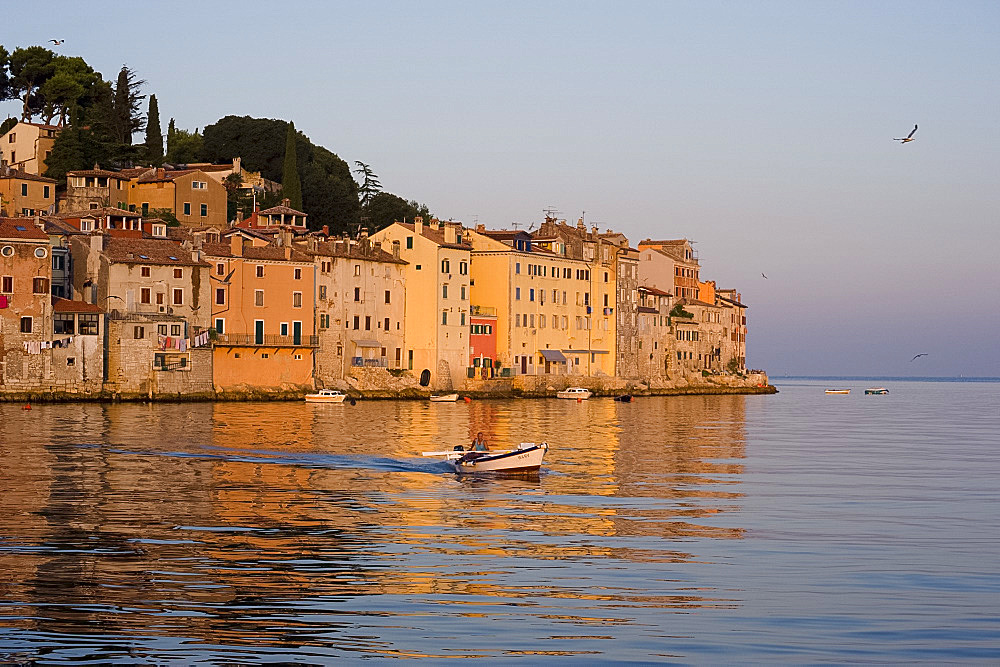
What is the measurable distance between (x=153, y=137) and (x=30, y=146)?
31.7 feet

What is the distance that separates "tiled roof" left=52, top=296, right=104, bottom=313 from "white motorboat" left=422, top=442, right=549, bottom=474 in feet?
134

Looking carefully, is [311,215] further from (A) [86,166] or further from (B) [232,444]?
(B) [232,444]

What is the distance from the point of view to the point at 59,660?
13.8 meters

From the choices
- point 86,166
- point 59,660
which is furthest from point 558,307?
point 59,660

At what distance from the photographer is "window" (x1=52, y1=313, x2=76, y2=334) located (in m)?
70.4

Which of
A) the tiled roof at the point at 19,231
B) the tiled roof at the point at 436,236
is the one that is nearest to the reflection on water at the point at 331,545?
the tiled roof at the point at 19,231

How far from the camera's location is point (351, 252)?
87125mm

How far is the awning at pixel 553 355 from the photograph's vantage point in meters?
101

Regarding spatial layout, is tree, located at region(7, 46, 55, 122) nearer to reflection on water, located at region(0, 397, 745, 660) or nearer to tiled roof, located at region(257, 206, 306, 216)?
tiled roof, located at region(257, 206, 306, 216)

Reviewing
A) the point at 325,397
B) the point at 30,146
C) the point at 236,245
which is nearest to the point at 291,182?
the point at 30,146

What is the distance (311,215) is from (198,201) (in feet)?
47.7

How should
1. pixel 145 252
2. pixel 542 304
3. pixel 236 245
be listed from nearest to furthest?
pixel 145 252, pixel 236 245, pixel 542 304

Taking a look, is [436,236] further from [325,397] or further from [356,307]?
[325,397]

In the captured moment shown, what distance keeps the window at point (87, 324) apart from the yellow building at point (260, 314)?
7.69m
